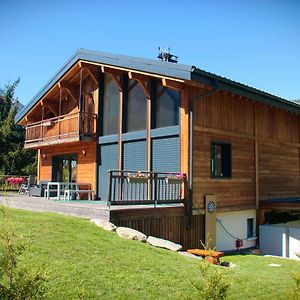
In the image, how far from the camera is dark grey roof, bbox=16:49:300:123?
11.2 m

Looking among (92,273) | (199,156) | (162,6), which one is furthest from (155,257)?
(162,6)

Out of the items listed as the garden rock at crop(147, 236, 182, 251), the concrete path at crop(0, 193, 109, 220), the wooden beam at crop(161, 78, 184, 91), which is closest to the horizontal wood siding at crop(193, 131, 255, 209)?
the wooden beam at crop(161, 78, 184, 91)

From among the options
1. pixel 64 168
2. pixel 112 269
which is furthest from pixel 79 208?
pixel 64 168

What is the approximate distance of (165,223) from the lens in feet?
36.0

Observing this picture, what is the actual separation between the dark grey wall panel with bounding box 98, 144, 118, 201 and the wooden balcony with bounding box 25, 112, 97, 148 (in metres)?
0.82

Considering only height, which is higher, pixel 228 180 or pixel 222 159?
pixel 222 159

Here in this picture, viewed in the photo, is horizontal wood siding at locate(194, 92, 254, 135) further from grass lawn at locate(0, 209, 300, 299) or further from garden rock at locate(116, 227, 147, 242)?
grass lawn at locate(0, 209, 300, 299)

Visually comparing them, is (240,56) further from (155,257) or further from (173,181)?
(155,257)

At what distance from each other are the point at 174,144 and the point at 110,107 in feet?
14.6

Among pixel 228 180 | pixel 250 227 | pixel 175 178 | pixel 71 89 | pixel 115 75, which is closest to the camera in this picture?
pixel 175 178

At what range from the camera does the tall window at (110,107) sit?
15.3 meters

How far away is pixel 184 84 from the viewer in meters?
12.0

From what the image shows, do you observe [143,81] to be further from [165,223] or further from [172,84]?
[165,223]

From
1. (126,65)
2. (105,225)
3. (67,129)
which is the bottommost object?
(105,225)
